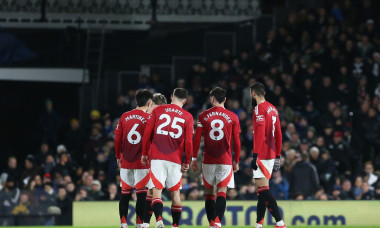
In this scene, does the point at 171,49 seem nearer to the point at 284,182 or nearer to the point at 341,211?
the point at 284,182

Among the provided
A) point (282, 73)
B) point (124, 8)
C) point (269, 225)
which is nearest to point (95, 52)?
point (124, 8)

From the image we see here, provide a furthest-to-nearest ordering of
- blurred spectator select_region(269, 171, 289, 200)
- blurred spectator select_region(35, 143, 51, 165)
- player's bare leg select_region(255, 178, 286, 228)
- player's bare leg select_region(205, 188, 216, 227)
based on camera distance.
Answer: blurred spectator select_region(35, 143, 51, 165) → blurred spectator select_region(269, 171, 289, 200) → player's bare leg select_region(205, 188, 216, 227) → player's bare leg select_region(255, 178, 286, 228)

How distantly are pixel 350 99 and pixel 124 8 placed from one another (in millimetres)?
6935

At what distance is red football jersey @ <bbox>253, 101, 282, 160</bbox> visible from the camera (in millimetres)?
14344

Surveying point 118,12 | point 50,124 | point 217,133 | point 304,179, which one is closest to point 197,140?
point 217,133

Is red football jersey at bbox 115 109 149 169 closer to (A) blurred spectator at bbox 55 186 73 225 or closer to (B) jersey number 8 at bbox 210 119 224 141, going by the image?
(B) jersey number 8 at bbox 210 119 224 141

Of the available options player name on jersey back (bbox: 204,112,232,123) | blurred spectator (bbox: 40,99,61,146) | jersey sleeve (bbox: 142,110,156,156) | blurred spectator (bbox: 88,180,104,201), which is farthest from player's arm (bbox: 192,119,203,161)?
blurred spectator (bbox: 40,99,61,146)

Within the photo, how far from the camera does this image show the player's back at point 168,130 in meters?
14.2

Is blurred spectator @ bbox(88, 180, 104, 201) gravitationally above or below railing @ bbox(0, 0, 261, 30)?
below

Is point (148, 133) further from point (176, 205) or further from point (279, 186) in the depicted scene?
point (279, 186)

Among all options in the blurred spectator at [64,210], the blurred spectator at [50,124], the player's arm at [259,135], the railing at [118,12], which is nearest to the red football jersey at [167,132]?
the player's arm at [259,135]

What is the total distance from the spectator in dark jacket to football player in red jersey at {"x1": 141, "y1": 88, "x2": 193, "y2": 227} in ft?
23.2

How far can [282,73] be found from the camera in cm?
2412

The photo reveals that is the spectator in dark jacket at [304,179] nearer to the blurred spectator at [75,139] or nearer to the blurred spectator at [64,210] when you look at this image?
the blurred spectator at [64,210]
